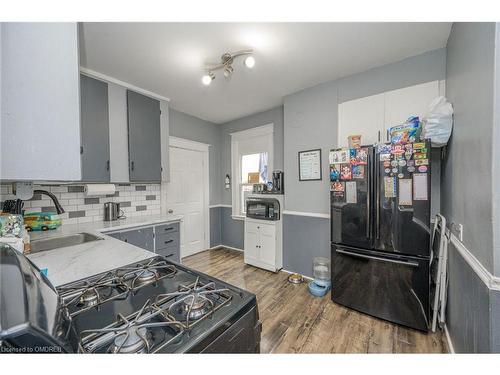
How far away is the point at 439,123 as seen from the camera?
1643 millimetres

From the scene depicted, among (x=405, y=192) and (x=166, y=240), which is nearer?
(x=405, y=192)

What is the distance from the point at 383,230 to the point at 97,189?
302 cm

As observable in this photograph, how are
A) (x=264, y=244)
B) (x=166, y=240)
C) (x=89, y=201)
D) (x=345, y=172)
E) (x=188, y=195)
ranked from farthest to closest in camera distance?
(x=188, y=195) < (x=264, y=244) < (x=166, y=240) < (x=89, y=201) < (x=345, y=172)

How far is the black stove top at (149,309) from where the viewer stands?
21.4 inches

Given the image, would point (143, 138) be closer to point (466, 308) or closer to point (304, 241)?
point (304, 241)

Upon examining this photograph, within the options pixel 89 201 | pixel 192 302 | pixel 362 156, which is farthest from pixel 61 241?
pixel 362 156


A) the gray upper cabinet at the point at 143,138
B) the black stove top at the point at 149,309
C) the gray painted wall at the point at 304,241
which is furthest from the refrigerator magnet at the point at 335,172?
the gray upper cabinet at the point at 143,138

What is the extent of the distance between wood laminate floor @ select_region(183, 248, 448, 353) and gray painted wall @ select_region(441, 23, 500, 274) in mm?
995

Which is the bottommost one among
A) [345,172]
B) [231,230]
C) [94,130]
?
[231,230]

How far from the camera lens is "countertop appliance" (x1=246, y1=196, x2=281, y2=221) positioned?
299cm

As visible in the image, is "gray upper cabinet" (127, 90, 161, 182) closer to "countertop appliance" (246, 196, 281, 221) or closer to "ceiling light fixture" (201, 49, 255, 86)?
"ceiling light fixture" (201, 49, 255, 86)

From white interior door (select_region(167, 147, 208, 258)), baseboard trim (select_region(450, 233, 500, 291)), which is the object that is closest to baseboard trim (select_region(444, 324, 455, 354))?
baseboard trim (select_region(450, 233, 500, 291))

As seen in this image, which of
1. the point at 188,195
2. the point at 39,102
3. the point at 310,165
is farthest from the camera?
the point at 188,195

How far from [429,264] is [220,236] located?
130 inches
